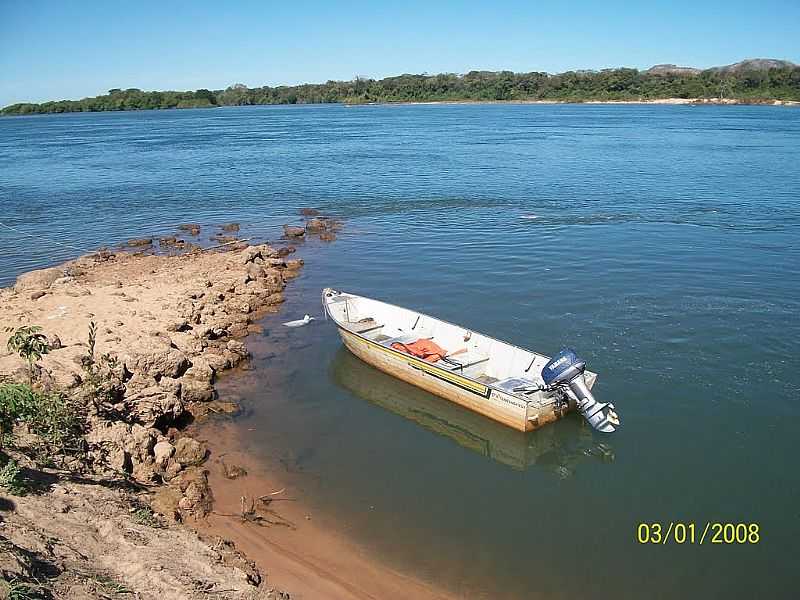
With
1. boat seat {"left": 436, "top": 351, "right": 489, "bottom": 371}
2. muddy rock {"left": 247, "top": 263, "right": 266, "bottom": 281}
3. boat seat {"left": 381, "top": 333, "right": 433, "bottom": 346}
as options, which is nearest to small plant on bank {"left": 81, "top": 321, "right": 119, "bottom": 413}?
boat seat {"left": 381, "top": 333, "right": 433, "bottom": 346}

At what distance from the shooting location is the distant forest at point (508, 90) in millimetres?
131375

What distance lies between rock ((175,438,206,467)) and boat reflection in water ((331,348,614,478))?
4.39 metres

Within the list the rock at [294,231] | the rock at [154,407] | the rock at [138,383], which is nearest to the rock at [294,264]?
the rock at [294,231]

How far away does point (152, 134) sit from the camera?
87.2 metres

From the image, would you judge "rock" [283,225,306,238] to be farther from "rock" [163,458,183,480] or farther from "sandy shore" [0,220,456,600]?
Result: "rock" [163,458,183,480]

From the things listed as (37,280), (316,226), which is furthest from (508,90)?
(37,280)

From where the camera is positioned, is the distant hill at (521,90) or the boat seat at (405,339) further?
the distant hill at (521,90)

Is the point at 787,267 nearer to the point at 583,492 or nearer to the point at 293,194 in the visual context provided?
the point at 583,492

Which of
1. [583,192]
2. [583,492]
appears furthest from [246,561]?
[583,192]

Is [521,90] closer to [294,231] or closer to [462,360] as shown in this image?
[294,231]

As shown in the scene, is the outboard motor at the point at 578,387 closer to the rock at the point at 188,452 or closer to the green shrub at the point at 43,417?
the rock at the point at 188,452

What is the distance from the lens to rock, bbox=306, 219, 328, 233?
3125cm

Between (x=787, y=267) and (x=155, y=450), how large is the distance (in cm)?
2311

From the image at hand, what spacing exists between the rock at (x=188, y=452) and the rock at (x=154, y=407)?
0.93 meters
